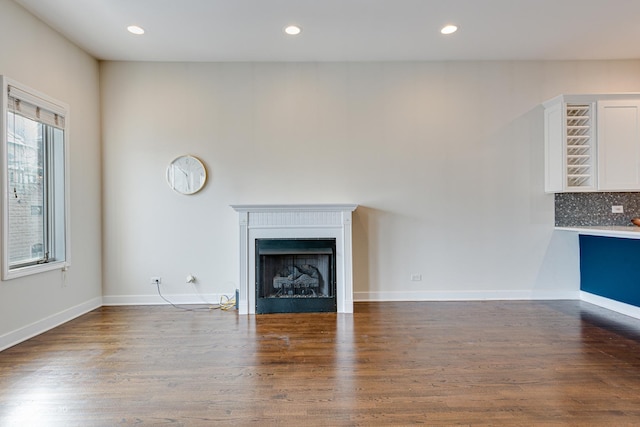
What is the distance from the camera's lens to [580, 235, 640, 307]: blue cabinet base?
3.52m

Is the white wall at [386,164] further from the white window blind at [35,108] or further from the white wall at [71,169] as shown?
the white window blind at [35,108]

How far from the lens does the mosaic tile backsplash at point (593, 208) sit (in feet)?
13.6

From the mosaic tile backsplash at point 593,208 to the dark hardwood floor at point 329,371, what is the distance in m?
1.24

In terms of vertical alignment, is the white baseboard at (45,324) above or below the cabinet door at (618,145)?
below

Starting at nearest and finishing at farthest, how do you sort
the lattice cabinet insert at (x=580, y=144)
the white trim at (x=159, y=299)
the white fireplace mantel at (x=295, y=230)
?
the white fireplace mantel at (x=295, y=230) → the lattice cabinet insert at (x=580, y=144) → the white trim at (x=159, y=299)

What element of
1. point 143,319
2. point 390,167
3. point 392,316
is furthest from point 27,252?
point 390,167

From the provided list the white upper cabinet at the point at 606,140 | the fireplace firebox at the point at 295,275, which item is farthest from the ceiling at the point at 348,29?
the fireplace firebox at the point at 295,275

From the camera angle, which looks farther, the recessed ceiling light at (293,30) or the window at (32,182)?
the recessed ceiling light at (293,30)

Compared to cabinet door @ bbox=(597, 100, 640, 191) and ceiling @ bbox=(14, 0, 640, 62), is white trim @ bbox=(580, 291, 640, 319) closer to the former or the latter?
cabinet door @ bbox=(597, 100, 640, 191)

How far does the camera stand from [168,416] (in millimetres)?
1867

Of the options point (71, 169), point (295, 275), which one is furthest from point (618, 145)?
point (71, 169)

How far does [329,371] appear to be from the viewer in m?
2.35

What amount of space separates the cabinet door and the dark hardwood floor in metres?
1.59

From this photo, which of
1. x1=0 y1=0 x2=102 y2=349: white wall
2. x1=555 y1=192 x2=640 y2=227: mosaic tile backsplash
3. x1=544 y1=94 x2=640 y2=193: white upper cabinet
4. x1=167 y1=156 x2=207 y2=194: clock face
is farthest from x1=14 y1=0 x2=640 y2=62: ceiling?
x1=555 y1=192 x2=640 y2=227: mosaic tile backsplash
